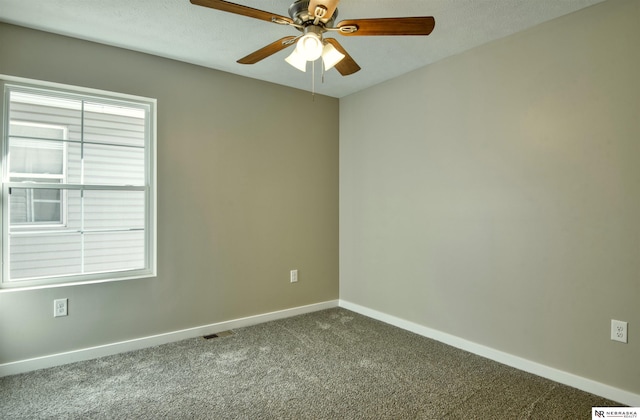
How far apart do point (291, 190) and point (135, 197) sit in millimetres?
1496

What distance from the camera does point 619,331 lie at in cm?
217

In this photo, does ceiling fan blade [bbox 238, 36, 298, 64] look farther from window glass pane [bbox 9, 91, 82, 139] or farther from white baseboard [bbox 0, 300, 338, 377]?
white baseboard [bbox 0, 300, 338, 377]

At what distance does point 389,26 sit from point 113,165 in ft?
7.95

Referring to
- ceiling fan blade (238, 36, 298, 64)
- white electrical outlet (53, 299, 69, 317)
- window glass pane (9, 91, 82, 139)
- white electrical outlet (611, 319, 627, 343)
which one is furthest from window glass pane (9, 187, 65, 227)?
white electrical outlet (611, 319, 627, 343)

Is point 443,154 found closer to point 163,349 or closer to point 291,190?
point 291,190

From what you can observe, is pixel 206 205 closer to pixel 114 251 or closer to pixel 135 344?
pixel 114 251

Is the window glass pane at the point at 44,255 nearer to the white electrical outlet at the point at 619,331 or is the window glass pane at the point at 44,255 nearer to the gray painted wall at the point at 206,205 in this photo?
the gray painted wall at the point at 206,205

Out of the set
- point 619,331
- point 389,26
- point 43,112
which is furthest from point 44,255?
point 619,331

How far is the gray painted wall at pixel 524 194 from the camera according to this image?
2176 mm

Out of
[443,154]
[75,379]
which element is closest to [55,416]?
[75,379]

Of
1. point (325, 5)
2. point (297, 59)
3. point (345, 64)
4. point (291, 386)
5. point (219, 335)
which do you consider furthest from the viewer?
point (219, 335)

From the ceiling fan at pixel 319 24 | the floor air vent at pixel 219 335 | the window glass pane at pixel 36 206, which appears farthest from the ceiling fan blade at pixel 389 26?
the floor air vent at pixel 219 335

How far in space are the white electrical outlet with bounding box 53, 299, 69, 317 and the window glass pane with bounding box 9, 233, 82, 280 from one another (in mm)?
214

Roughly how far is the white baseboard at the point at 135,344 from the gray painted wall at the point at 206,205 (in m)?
0.05
